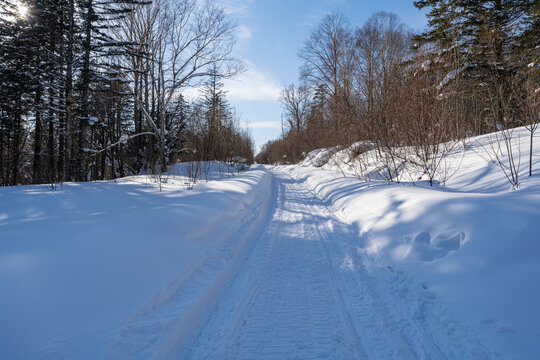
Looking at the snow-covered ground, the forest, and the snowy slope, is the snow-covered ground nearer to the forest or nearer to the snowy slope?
the snowy slope

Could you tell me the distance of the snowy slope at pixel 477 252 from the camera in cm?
182

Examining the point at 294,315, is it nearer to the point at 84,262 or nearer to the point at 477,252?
the point at 477,252

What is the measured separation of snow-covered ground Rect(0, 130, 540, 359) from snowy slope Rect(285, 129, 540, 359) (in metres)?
0.01

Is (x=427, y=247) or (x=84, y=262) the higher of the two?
(x=84, y=262)

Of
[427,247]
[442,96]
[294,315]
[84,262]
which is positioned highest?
[442,96]

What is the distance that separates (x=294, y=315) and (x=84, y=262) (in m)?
2.36

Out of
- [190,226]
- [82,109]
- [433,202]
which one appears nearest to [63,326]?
[190,226]

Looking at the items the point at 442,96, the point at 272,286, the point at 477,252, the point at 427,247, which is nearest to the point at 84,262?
the point at 272,286

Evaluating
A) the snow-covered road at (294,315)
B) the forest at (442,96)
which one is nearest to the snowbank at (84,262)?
the snow-covered road at (294,315)

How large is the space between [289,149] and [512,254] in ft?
115

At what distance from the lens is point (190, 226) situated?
408 cm

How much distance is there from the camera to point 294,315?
7.51 feet

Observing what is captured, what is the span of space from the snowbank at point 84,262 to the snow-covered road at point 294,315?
0.75 feet

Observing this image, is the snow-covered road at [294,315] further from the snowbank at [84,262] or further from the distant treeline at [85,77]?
the distant treeline at [85,77]
